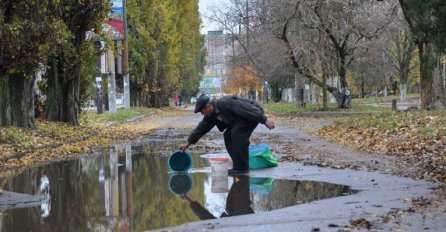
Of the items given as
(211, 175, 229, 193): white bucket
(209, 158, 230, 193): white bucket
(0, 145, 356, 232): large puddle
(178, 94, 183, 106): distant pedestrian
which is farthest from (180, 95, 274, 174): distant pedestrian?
(178, 94, 183, 106): distant pedestrian

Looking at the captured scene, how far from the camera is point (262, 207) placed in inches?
311

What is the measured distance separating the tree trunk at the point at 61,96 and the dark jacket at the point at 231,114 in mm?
15623

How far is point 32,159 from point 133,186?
5.44m

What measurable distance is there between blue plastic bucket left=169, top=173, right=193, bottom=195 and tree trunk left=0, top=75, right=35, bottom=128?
1068cm

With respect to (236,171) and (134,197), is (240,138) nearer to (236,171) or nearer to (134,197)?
(236,171)

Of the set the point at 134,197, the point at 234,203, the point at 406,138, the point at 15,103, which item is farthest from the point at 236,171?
the point at 15,103

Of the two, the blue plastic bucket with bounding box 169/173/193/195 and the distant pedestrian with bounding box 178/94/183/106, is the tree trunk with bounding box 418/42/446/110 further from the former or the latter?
the distant pedestrian with bounding box 178/94/183/106

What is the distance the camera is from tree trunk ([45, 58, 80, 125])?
82.6 ft

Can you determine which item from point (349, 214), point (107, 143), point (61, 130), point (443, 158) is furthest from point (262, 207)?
point (61, 130)

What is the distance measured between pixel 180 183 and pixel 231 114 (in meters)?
1.48

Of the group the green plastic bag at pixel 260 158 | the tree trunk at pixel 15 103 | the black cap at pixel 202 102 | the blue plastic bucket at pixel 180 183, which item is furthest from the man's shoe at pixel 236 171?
the tree trunk at pixel 15 103

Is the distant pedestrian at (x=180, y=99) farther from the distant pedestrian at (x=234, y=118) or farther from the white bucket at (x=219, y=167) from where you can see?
the white bucket at (x=219, y=167)

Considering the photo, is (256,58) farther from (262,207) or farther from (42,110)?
(262,207)

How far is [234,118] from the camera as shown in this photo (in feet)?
34.4
